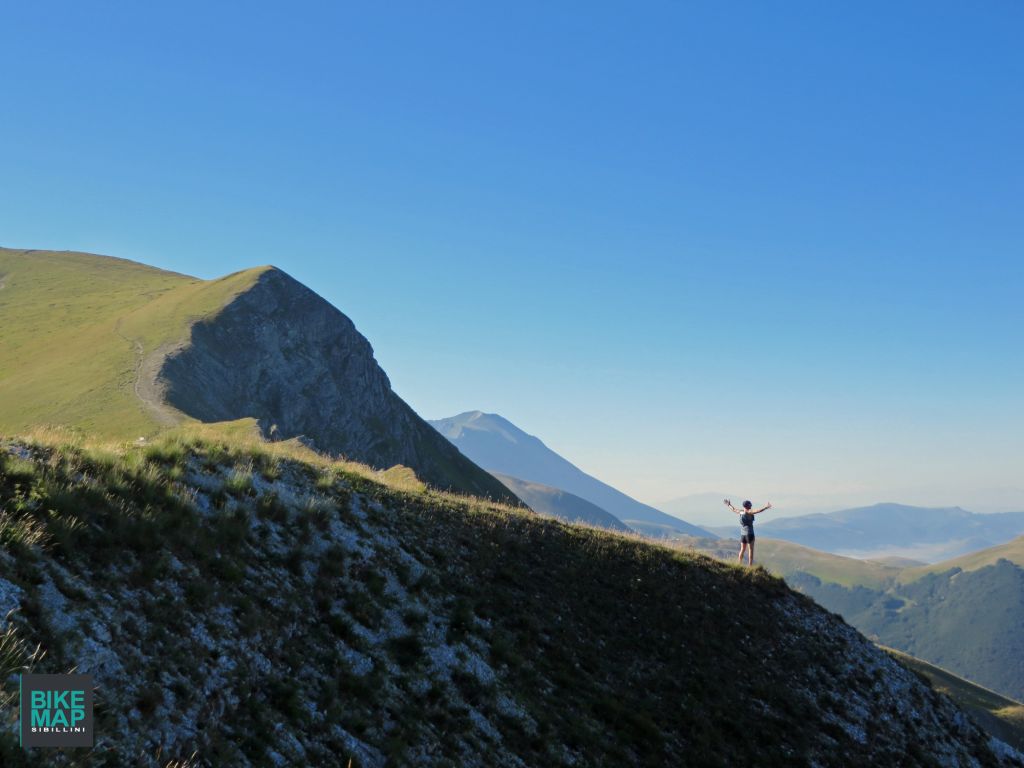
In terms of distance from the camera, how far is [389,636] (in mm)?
16109

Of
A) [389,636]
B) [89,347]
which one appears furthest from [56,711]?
[89,347]

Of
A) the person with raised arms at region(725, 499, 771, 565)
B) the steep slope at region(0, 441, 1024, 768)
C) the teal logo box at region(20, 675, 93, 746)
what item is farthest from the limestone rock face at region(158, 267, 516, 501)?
the teal logo box at region(20, 675, 93, 746)

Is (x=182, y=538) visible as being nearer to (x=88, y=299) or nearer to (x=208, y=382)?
(x=208, y=382)

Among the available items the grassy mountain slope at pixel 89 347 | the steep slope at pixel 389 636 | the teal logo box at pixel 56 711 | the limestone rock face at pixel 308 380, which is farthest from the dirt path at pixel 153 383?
the teal logo box at pixel 56 711

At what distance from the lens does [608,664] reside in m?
19.7

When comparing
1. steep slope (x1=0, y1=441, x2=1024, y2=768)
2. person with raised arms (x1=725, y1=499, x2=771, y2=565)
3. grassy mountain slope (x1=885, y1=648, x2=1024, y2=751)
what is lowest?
grassy mountain slope (x1=885, y1=648, x2=1024, y2=751)

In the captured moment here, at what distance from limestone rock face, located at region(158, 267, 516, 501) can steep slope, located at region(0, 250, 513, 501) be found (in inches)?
14.7

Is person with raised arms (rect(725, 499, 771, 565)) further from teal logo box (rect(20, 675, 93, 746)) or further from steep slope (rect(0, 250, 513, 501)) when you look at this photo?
steep slope (rect(0, 250, 513, 501))

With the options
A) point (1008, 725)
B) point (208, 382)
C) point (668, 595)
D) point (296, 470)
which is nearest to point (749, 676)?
point (668, 595)

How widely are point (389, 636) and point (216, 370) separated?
418 feet

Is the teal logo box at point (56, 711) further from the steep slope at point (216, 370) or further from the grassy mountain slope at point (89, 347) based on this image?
the steep slope at point (216, 370)

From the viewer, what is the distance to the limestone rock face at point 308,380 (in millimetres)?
131125

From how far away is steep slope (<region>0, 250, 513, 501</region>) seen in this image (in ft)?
315

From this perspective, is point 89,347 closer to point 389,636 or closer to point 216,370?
point 216,370
